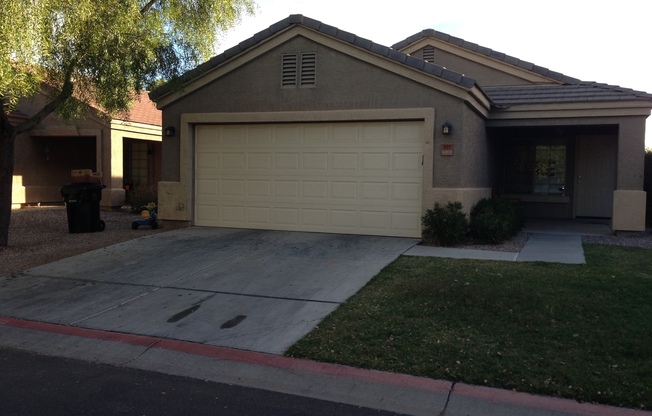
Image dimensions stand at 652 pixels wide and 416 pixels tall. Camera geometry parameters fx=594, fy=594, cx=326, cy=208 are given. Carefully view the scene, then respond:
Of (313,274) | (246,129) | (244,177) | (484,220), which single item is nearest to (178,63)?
(246,129)

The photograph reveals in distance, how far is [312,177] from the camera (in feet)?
42.0

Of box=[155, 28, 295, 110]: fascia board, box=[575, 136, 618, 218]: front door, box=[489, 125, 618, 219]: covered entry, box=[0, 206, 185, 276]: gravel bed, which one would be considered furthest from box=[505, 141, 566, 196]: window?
box=[0, 206, 185, 276]: gravel bed

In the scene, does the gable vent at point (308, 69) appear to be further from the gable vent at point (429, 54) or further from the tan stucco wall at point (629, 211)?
the tan stucco wall at point (629, 211)

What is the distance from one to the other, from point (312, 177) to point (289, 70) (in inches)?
93.6

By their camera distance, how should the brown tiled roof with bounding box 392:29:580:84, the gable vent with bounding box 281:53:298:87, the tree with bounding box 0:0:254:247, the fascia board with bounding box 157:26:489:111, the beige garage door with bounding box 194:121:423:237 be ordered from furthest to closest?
the brown tiled roof with bounding box 392:29:580:84 → the gable vent with bounding box 281:53:298:87 → the beige garage door with bounding box 194:121:423:237 → the fascia board with bounding box 157:26:489:111 → the tree with bounding box 0:0:254:247

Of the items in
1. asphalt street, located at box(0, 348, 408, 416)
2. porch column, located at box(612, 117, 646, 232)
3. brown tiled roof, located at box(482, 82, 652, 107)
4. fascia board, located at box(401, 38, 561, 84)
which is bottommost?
asphalt street, located at box(0, 348, 408, 416)

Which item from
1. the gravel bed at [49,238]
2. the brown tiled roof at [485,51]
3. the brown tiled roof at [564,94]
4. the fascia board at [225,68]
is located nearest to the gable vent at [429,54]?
the brown tiled roof at [485,51]

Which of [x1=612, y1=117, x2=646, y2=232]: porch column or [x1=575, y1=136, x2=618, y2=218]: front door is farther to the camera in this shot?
[x1=575, y1=136, x2=618, y2=218]: front door

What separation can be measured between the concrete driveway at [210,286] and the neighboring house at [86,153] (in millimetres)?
8858

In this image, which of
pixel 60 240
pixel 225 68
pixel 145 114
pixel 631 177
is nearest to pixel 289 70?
pixel 225 68

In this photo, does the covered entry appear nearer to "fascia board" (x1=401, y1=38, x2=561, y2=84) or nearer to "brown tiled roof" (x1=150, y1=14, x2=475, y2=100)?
"fascia board" (x1=401, y1=38, x2=561, y2=84)

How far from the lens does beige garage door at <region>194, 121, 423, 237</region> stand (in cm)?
1216

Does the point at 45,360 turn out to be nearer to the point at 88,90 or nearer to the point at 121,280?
the point at 121,280

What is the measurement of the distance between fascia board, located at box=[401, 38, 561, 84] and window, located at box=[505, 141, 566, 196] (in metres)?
1.99
